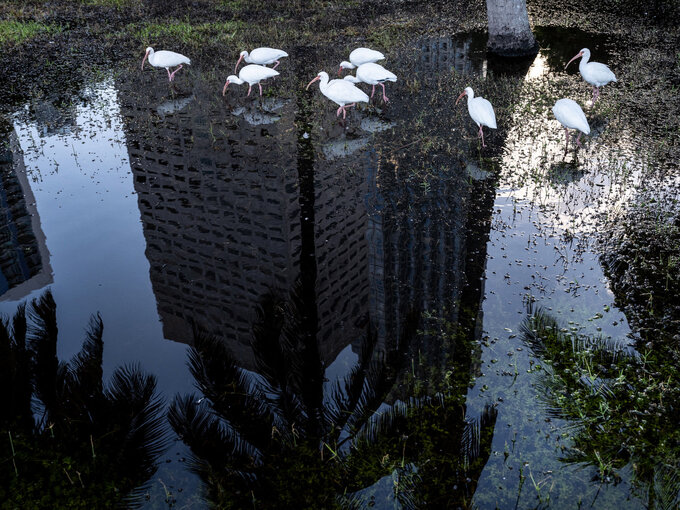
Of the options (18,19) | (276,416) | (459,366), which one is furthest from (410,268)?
(18,19)

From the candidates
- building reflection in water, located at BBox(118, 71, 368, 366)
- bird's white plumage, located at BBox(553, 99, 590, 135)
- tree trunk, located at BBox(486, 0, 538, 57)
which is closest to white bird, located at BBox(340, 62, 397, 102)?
building reflection in water, located at BBox(118, 71, 368, 366)

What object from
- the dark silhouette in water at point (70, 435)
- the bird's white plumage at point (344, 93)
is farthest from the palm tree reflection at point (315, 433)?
the bird's white plumage at point (344, 93)

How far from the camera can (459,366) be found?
4496 millimetres

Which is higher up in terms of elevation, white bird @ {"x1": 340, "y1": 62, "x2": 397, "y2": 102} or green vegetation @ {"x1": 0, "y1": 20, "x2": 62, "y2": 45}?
white bird @ {"x1": 340, "y1": 62, "x2": 397, "y2": 102}

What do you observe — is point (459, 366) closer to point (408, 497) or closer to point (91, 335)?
point (408, 497)

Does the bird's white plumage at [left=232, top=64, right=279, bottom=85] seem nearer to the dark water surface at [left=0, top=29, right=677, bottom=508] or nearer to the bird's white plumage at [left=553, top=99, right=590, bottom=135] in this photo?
the dark water surface at [left=0, top=29, right=677, bottom=508]

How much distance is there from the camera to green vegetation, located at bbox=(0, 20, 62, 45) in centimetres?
1563

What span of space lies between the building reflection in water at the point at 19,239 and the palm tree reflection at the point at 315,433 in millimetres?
2833

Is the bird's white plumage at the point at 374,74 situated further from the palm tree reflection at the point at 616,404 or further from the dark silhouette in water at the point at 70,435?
the dark silhouette in water at the point at 70,435

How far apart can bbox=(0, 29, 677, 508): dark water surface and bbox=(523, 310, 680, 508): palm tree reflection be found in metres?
0.08

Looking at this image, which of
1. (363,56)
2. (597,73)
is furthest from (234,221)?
(597,73)

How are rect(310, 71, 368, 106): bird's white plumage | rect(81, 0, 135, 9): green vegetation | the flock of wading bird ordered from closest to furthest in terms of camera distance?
the flock of wading bird, rect(310, 71, 368, 106): bird's white plumage, rect(81, 0, 135, 9): green vegetation

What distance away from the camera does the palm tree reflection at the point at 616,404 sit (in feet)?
11.5

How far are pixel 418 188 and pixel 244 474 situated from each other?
183 inches
